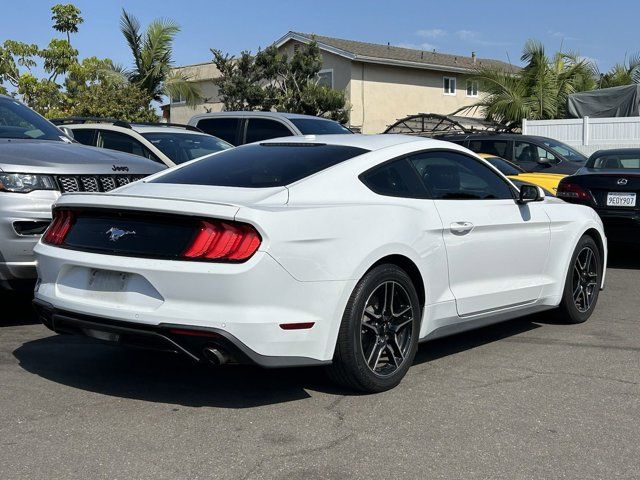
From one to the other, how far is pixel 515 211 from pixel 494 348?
103cm

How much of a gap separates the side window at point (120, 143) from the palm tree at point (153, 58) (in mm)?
20571

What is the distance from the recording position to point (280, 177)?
16.4 ft

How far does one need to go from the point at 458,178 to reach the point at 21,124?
14.1 feet

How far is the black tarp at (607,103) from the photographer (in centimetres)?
2558

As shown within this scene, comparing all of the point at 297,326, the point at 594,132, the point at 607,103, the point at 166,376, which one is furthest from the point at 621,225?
the point at 607,103

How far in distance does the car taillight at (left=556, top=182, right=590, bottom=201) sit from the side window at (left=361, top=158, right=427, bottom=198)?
5.51 meters

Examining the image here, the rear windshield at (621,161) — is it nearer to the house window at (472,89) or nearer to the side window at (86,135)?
the side window at (86,135)

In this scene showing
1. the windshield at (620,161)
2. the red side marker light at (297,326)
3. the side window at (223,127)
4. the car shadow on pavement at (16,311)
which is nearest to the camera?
the red side marker light at (297,326)

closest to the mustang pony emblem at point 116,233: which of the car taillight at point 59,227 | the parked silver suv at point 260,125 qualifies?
the car taillight at point 59,227

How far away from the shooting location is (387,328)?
194 inches

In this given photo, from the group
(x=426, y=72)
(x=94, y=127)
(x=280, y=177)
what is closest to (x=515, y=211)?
(x=280, y=177)

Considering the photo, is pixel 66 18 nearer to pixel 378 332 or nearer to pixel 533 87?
pixel 533 87

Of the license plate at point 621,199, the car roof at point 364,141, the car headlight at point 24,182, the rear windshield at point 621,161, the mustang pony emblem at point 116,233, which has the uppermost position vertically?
the car roof at point 364,141

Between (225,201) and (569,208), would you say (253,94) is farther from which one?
(225,201)
